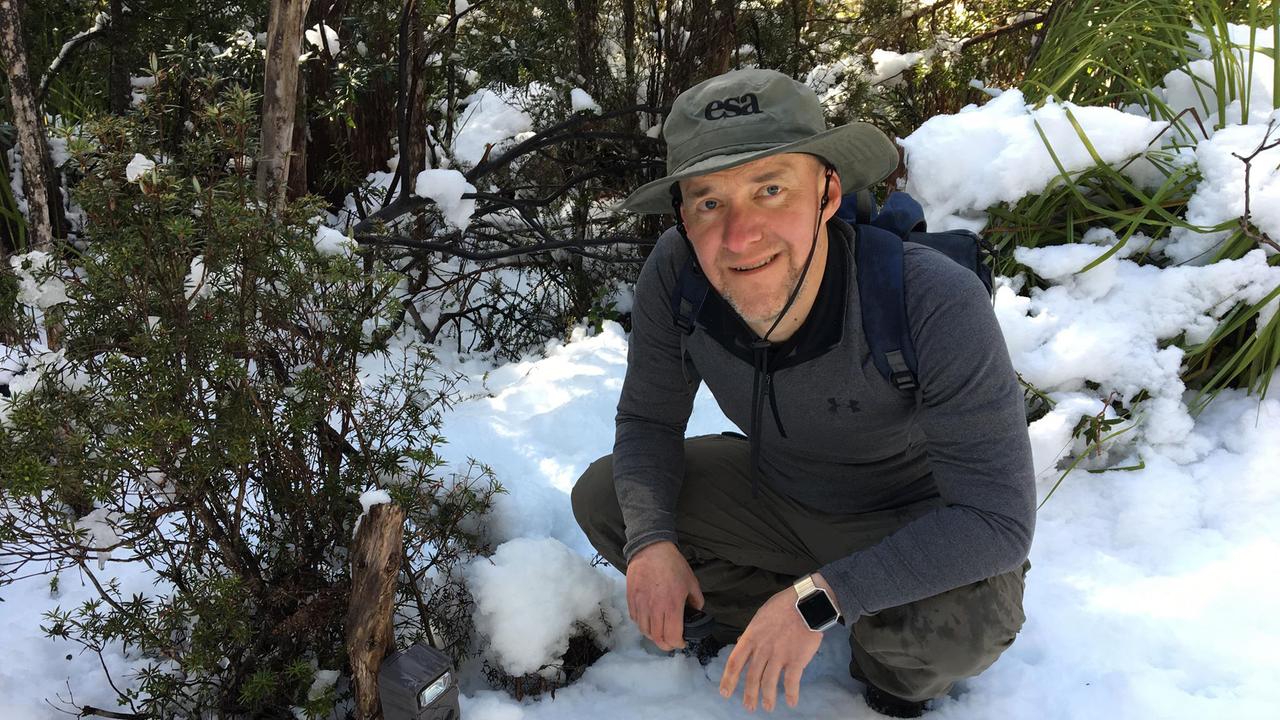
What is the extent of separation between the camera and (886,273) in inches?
71.2

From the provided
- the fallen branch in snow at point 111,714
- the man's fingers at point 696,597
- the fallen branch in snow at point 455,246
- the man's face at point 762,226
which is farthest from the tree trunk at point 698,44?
the fallen branch in snow at point 111,714

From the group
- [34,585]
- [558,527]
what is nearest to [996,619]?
[558,527]

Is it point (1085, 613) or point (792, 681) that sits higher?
point (792, 681)

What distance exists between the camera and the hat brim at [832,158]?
1766mm

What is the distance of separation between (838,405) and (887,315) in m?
0.27

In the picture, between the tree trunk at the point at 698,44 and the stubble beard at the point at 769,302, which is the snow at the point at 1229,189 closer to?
the stubble beard at the point at 769,302

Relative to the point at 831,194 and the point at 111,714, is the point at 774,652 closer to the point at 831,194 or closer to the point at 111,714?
the point at 831,194

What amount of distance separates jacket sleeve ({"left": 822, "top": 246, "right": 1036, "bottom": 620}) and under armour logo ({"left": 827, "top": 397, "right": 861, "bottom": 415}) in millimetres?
196

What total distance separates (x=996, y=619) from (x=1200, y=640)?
783 mm

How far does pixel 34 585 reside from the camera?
2.50 m

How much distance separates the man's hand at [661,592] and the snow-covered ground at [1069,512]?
0.98 ft

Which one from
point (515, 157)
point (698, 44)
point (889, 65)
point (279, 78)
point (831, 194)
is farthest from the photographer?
point (889, 65)

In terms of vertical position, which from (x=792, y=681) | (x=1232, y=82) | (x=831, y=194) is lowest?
(x=792, y=681)

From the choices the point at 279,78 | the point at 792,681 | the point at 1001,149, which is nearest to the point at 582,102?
the point at 279,78
